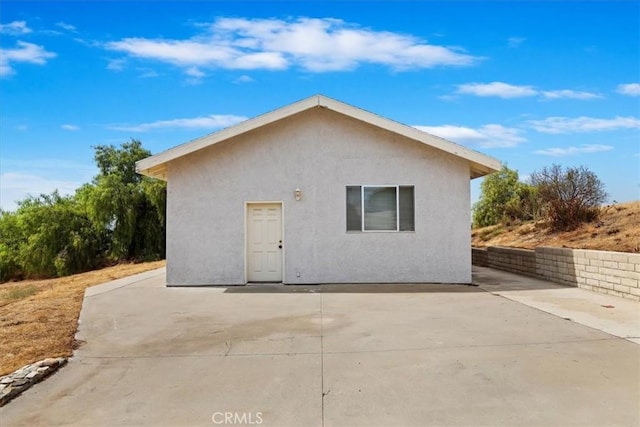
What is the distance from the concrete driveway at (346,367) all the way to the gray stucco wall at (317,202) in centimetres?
262

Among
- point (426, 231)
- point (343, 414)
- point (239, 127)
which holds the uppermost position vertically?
point (239, 127)

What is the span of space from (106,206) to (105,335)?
2131 centimetres

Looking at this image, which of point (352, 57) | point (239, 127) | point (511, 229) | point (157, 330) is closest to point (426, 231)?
point (239, 127)

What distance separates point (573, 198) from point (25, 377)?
17697 millimetres

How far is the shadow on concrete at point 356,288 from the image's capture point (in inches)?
448

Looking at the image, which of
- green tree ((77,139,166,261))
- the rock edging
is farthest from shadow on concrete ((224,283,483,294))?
green tree ((77,139,166,261))

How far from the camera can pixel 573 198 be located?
1791 centimetres

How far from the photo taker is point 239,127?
11922mm

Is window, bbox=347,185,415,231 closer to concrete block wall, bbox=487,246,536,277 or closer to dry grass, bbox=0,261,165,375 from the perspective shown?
concrete block wall, bbox=487,246,536,277

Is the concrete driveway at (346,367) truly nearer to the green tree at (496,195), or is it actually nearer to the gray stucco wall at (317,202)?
the gray stucco wall at (317,202)

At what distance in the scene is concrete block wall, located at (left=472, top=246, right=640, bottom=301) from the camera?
991cm

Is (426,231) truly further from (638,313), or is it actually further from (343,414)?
(343,414)

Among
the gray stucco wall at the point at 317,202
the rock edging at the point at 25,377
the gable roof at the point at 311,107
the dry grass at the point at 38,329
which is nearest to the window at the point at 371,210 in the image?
the gray stucco wall at the point at 317,202

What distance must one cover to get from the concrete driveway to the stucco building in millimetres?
2623
